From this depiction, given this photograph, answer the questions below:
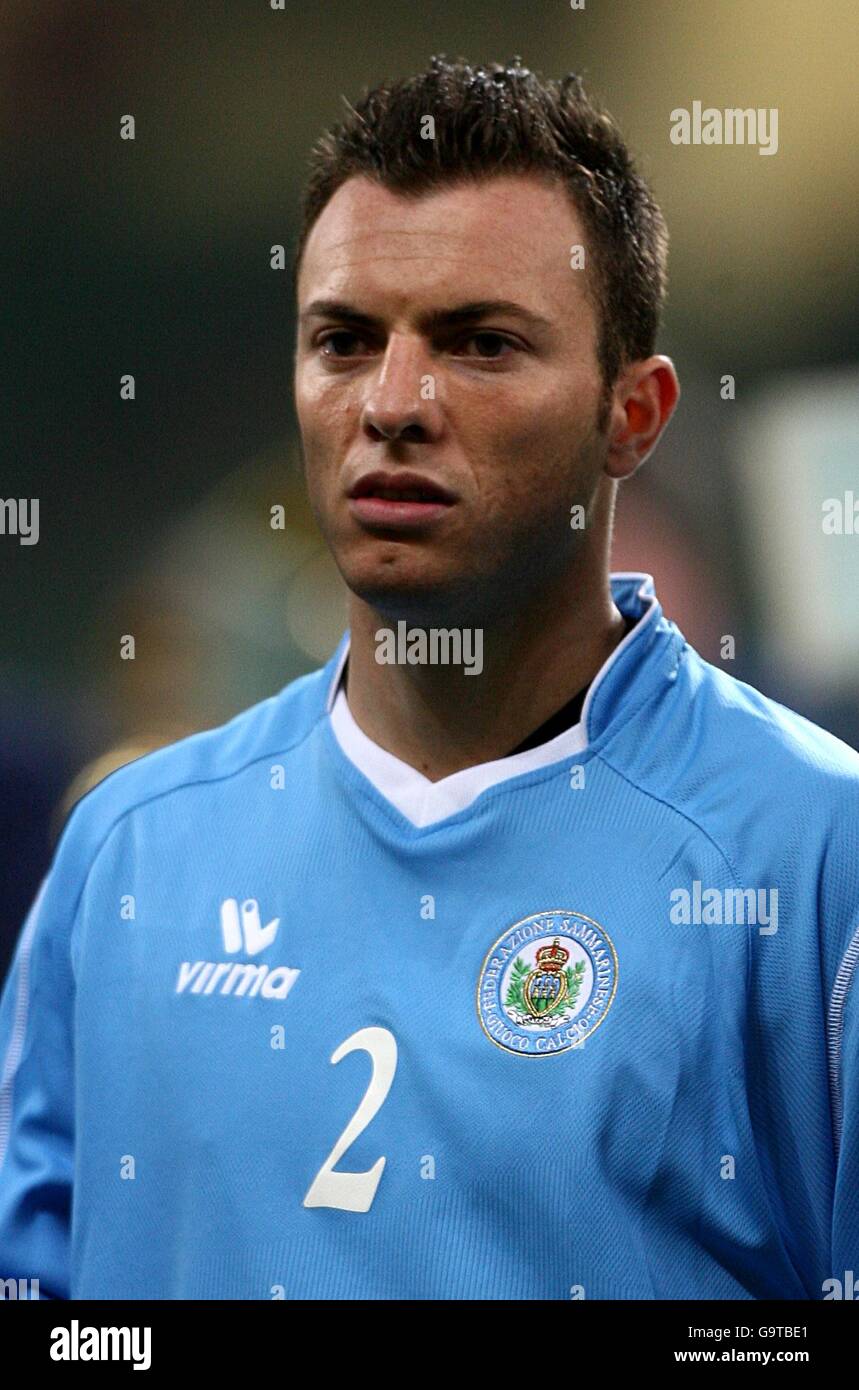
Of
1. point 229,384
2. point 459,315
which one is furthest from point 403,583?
point 229,384

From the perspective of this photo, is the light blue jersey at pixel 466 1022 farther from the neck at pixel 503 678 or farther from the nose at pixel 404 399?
the nose at pixel 404 399

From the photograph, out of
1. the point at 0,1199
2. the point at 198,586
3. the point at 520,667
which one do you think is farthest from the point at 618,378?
the point at 198,586

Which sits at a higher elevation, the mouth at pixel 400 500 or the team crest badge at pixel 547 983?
the mouth at pixel 400 500

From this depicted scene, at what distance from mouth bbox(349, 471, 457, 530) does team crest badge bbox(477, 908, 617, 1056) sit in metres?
0.46

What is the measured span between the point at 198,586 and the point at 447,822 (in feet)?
5.11

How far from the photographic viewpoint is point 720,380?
10.3ft

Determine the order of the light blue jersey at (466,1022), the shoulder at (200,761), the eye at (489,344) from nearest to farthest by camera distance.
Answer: the light blue jersey at (466,1022) → the eye at (489,344) → the shoulder at (200,761)

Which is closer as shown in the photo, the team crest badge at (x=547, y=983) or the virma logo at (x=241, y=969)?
the team crest badge at (x=547, y=983)

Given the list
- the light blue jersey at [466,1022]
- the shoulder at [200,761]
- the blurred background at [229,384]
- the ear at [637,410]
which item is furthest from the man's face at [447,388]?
the blurred background at [229,384]

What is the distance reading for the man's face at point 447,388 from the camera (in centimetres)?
180

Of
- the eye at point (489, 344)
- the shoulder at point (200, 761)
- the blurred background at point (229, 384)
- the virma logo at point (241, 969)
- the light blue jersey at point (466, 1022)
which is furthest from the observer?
the blurred background at point (229, 384)

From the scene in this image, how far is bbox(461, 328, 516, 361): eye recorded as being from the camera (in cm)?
181

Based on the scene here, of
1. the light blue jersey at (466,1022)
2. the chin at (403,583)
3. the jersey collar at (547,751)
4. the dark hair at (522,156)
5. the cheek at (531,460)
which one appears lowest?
the light blue jersey at (466,1022)

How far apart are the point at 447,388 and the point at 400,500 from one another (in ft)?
0.44
